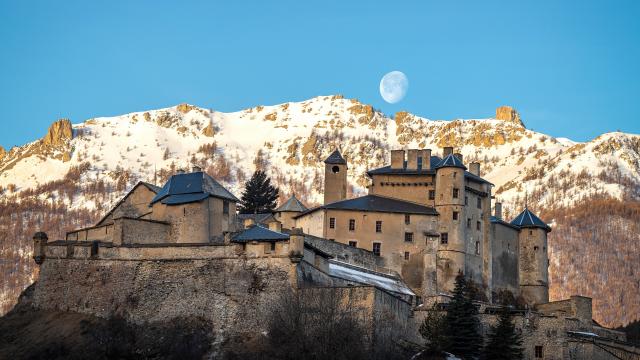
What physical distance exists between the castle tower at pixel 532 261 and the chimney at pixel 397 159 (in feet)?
34.7

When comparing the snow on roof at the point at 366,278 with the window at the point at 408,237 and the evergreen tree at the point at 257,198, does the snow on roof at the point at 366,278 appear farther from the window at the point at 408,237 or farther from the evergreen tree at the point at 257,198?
the evergreen tree at the point at 257,198

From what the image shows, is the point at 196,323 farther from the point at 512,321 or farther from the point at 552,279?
the point at 552,279

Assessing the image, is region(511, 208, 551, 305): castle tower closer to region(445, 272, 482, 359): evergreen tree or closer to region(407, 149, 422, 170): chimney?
region(407, 149, 422, 170): chimney

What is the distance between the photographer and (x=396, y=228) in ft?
253

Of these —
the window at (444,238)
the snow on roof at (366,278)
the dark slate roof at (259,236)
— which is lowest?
the snow on roof at (366,278)

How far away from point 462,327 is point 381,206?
15.8 meters

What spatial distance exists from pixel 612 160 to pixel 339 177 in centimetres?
11763

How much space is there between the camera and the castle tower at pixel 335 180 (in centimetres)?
8256

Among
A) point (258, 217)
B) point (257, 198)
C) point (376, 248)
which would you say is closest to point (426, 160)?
point (376, 248)

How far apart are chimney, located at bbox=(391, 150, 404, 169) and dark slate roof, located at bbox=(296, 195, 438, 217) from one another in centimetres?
321

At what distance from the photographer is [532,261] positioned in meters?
84.2

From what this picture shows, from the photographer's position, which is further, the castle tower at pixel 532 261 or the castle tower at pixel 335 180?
the castle tower at pixel 532 261


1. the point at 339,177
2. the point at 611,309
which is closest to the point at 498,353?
the point at 339,177

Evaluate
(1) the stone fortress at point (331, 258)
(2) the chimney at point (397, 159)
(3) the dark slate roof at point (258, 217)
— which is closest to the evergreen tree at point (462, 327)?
(1) the stone fortress at point (331, 258)
